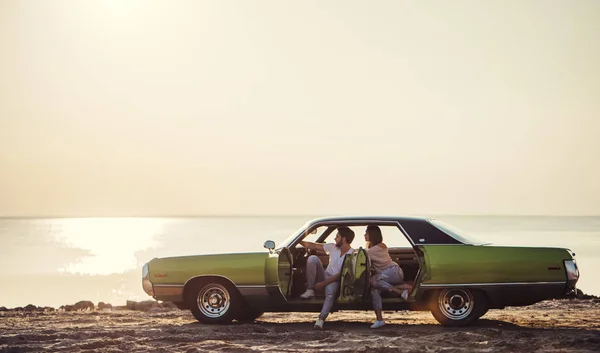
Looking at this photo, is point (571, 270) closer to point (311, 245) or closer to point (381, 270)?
point (381, 270)

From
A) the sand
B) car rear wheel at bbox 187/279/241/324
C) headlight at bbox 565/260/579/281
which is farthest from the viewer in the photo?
car rear wheel at bbox 187/279/241/324

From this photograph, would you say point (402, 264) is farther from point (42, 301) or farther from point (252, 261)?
point (42, 301)

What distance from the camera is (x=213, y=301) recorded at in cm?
1502

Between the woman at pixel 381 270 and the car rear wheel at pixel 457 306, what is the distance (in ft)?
1.64

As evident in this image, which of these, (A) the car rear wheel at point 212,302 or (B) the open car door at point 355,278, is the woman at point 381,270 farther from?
(A) the car rear wheel at point 212,302

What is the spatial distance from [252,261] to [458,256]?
3040 millimetres

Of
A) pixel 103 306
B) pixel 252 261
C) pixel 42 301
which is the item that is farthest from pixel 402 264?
pixel 42 301

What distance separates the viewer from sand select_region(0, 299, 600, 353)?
12.3 metres

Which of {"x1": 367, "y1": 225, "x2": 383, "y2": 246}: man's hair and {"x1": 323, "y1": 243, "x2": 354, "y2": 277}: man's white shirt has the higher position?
{"x1": 367, "y1": 225, "x2": 383, "y2": 246}: man's hair

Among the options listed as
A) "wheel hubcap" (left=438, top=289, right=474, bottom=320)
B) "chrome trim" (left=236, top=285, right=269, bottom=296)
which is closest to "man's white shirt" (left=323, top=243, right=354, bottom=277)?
"chrome trim" (left=236, top=285, right=269, bottom=296)

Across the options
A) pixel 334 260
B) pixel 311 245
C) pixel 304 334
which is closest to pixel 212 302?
pixel 311 245

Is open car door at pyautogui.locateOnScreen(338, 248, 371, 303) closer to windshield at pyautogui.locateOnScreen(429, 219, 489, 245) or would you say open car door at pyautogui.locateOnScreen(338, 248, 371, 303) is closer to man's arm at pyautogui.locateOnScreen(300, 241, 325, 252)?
man's arm at pyautogui.locateOnScreen(300, 241, 325, 252)

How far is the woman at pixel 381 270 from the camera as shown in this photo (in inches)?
554

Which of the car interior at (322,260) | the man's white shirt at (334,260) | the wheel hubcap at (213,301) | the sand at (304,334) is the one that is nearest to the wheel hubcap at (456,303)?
the sand at (304,334)
